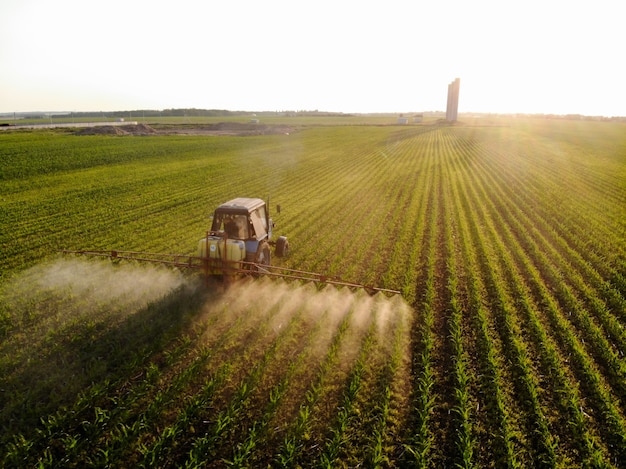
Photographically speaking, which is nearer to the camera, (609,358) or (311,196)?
(609,358)

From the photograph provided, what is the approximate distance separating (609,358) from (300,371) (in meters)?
6.50

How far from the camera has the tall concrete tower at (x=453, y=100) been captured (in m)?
150

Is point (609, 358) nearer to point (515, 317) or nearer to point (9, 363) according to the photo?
point (515, 317)

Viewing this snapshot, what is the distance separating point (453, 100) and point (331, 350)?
163 m

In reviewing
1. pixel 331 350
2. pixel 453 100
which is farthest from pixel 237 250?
pixel 453 100

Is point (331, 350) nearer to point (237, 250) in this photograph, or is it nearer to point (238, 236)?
point (237, 250)

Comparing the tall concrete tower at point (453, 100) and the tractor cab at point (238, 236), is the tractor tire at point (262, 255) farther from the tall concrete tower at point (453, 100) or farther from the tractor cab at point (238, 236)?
the tall concrete tower at point (453, 100)

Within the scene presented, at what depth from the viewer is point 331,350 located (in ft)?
26.5

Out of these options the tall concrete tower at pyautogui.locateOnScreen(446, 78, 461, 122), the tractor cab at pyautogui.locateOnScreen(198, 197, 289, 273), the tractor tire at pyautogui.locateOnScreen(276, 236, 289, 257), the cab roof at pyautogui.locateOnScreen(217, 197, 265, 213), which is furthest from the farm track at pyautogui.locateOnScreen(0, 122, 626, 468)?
the tall concrete tower at pyautogui.locateOnScreen(446, 78, 461, 122)

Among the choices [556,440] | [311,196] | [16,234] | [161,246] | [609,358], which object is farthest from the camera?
[311,196]

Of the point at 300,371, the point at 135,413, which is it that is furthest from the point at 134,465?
the point at 300,371

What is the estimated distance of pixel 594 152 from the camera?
47.8 metres

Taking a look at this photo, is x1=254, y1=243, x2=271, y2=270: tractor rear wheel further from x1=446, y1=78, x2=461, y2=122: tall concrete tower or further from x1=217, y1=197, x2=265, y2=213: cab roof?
x1=446, y1=78, x2=461, y2=122: tall concrete tower

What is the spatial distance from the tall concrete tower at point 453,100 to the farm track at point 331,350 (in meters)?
148
